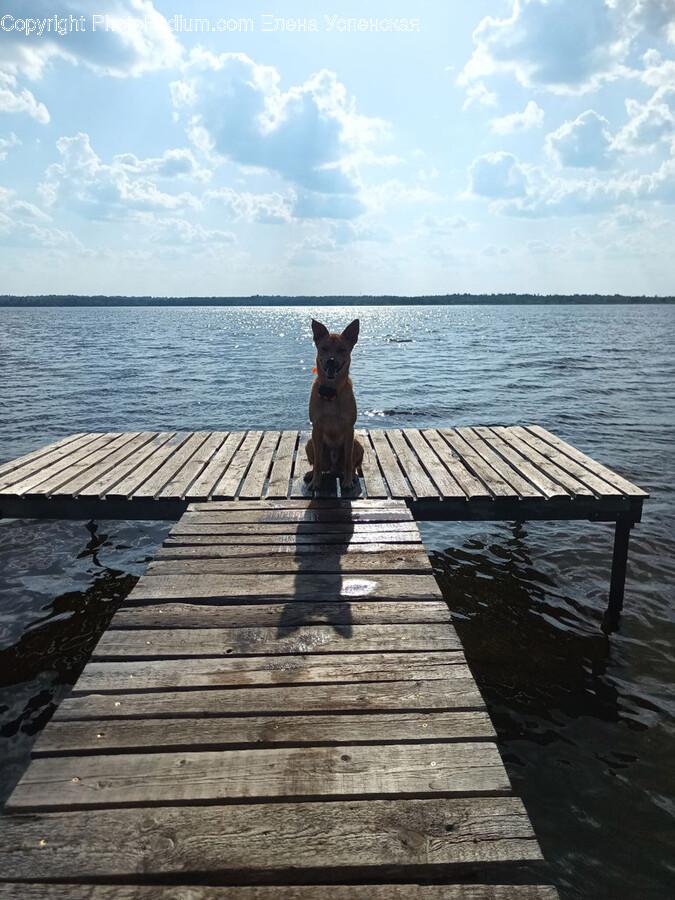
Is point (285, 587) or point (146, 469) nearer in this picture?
point (285, 587)

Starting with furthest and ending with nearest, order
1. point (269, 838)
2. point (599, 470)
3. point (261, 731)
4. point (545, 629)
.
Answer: point (599, 470) → point (545, 629) → point (261, 731) → point (269, 838)

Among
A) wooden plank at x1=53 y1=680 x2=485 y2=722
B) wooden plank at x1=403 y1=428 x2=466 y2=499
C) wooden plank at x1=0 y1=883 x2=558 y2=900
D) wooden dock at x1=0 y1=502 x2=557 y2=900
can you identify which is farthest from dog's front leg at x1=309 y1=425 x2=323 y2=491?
wooden plank at x1=0 y1=883 x2=558 y2=900

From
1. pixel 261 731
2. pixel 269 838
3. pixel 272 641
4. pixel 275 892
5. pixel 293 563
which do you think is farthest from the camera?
pixel 293 563

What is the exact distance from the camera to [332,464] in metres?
6.62

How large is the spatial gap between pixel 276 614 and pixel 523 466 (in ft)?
14.6

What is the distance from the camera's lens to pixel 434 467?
714cm

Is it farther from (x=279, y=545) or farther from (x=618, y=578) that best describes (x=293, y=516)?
(x=618, y=578)

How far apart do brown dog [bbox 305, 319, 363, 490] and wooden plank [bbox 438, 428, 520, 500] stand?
159cm

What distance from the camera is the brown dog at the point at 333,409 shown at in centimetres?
568

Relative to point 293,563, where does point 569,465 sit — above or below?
above

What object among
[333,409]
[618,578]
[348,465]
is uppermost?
[333,409]

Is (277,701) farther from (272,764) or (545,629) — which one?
(545,629)

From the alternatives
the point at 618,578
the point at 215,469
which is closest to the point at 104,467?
the point at 215,469

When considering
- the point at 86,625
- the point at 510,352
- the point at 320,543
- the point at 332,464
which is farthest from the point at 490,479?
the point at 510,352
